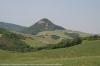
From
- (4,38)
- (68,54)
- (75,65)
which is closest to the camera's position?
(75,65)

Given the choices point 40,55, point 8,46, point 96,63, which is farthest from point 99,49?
point 8,46

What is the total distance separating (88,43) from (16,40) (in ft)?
256

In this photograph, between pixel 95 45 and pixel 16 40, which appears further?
pixel 16 40

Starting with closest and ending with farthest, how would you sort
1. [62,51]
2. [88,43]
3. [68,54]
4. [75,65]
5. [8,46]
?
[75,65] < [68,54] < [62,51] < [88,43] < [8,46]

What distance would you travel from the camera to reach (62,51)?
230 feet

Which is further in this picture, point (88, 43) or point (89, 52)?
point (88, 43)

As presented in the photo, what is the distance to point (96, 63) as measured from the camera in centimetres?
3631

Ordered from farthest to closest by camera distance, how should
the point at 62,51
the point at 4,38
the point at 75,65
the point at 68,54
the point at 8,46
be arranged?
the point at 4,38
the point at 8,46
the point at 62,51
the point at 68,54
the point at 75,65

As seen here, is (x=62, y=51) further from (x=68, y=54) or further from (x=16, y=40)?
(x=16, y=40)

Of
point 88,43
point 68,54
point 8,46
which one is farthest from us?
point 8,46

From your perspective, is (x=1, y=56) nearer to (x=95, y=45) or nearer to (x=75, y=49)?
(x=75, y=49)

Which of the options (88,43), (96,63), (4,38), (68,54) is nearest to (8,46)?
(4,38)

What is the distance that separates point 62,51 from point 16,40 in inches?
3280

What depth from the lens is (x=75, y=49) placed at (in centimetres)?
7119
